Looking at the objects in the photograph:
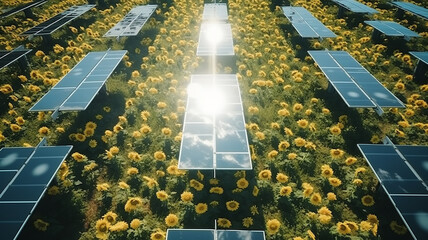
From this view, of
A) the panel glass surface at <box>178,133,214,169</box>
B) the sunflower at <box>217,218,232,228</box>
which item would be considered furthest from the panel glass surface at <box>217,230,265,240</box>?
the panel glass surface at <box>178,133,214,169</box>

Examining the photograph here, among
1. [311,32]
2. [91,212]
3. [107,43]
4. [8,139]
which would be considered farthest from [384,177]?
[107,43]

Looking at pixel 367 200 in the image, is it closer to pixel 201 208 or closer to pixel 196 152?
pixel 201 208

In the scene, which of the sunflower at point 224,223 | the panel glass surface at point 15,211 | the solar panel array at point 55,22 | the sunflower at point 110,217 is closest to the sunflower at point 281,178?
the sunflower at point 224,223

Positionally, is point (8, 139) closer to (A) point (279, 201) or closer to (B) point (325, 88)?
(A) point (279, 201)

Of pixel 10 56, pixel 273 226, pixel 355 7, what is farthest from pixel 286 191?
pixel 355 7

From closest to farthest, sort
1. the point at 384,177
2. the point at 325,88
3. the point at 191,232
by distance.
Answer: the point at 191,232
the point at 384,177
the point at 325,88

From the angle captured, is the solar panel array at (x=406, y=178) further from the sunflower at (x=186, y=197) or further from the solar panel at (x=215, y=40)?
the solar panel at (x=215, y=40)
